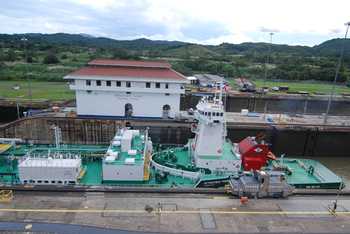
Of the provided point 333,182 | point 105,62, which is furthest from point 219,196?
point 105,62

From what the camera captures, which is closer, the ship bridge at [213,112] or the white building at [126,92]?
the ship bridge at [213,112]

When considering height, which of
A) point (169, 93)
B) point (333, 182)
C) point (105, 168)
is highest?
point (169, 93)

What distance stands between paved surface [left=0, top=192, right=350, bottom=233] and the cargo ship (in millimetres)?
2970

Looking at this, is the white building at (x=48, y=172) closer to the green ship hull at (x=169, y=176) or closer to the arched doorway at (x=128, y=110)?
the green ship hull at (x=169, y=176)

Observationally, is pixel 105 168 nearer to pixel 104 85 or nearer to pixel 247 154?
pixel 247 154

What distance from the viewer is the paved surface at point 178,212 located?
10.8 m

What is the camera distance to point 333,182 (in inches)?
725

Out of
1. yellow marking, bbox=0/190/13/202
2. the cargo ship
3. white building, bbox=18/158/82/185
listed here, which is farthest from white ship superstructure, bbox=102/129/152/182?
yellow marking, bbox=0/190/13/202

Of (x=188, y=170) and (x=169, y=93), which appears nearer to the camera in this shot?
(x=188, y=170)

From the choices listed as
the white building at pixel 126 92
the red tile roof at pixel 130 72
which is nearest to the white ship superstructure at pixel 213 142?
the white building at pixel 126 92

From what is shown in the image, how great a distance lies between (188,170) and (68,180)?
7461mm

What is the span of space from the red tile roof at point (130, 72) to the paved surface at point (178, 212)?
630 inches

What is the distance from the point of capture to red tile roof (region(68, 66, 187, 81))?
26828 mm

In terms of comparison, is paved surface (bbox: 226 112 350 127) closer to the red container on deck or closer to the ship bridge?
the red container on deck
